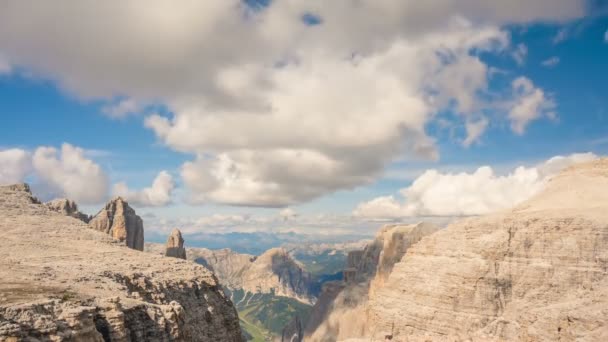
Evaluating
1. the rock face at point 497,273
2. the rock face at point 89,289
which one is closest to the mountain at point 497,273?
the rock face at point 497,273

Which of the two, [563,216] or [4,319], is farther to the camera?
[563,216]

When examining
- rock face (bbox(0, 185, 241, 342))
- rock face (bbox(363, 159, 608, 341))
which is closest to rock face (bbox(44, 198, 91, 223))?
rock face (bbox(0, 185, 241, 342))

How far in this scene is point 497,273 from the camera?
138 meters

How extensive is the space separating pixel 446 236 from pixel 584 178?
63.2 meters

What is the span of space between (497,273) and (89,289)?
120414 millimetres

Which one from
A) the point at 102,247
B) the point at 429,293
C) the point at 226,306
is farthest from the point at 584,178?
the point at 102,247

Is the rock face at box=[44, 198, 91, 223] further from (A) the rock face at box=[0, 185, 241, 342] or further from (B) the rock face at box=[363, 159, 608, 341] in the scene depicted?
(B) the rock face at box=[363, 159, 608, 341]

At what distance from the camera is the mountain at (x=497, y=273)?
411 feet

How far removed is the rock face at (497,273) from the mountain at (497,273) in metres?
0.24

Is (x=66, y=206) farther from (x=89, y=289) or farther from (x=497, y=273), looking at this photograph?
(x=497, y=273)

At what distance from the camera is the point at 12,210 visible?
86.0 m

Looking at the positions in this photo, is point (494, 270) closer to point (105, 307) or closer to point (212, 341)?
point (212, 341)

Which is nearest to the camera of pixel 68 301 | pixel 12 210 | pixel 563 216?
pixel 68 301

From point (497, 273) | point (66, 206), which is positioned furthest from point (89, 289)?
point (66, 206)
